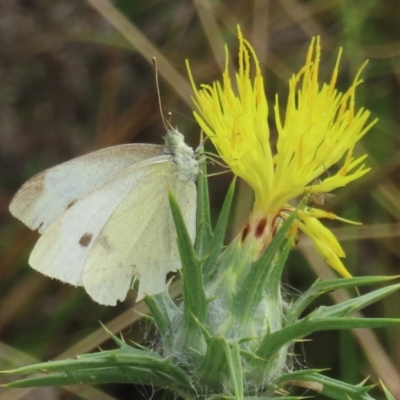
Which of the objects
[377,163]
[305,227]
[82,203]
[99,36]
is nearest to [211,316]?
[305,227]

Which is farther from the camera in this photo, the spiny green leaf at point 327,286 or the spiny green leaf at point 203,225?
the spiny green leaf at point 203,225

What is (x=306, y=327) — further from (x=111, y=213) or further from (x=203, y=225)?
(x=111, y=213)

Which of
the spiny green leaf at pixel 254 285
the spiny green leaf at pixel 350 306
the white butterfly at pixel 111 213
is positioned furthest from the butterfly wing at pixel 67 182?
the spiny green leaf at pixel 350 306

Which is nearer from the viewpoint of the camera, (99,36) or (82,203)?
(82,203)

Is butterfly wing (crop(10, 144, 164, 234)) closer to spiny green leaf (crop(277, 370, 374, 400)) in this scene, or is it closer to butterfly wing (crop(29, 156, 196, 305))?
butterfly wing (crop(29, 156, 196, 305))

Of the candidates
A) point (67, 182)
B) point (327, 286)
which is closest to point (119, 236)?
point (67, 182)

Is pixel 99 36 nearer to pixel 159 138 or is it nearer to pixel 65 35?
pixel 65 35

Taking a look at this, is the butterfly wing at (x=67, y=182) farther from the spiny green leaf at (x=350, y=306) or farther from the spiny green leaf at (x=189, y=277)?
the spiny green leaf at (x=350, y=306)
